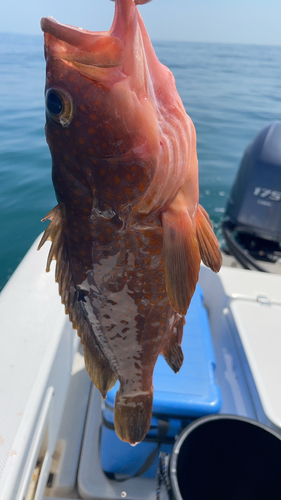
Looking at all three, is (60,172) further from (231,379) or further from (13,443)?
(231,379)

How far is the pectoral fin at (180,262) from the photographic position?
2.67ft

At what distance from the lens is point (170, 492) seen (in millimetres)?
1319

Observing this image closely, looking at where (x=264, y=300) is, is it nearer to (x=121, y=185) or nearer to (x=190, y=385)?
(x=190, y=385)

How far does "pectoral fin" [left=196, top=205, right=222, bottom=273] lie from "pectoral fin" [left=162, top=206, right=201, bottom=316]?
7 centimetres

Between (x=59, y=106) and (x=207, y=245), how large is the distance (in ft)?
1.70

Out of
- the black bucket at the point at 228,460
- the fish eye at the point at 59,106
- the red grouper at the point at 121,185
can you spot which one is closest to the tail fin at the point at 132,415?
the red grouper at the point at 121,185

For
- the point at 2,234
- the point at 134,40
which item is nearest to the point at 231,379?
the point at 134,40

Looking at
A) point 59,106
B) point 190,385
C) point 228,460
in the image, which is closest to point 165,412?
point 190,385

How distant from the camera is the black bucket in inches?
63.0

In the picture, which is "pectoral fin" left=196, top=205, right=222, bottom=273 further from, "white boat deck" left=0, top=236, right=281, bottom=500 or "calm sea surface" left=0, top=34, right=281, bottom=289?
"calm sea surface" left=0, top=34, right=281, bottom=289

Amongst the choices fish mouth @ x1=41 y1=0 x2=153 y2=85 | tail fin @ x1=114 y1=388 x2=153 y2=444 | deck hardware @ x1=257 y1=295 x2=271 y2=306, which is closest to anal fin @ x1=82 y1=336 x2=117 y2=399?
tail fin @ x1=114 y1=388 x2=153 y2=444

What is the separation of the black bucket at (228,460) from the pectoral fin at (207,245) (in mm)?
991

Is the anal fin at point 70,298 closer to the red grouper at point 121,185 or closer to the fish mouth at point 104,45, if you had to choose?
the red grouper at point 121,185

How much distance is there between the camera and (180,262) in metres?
0.82
